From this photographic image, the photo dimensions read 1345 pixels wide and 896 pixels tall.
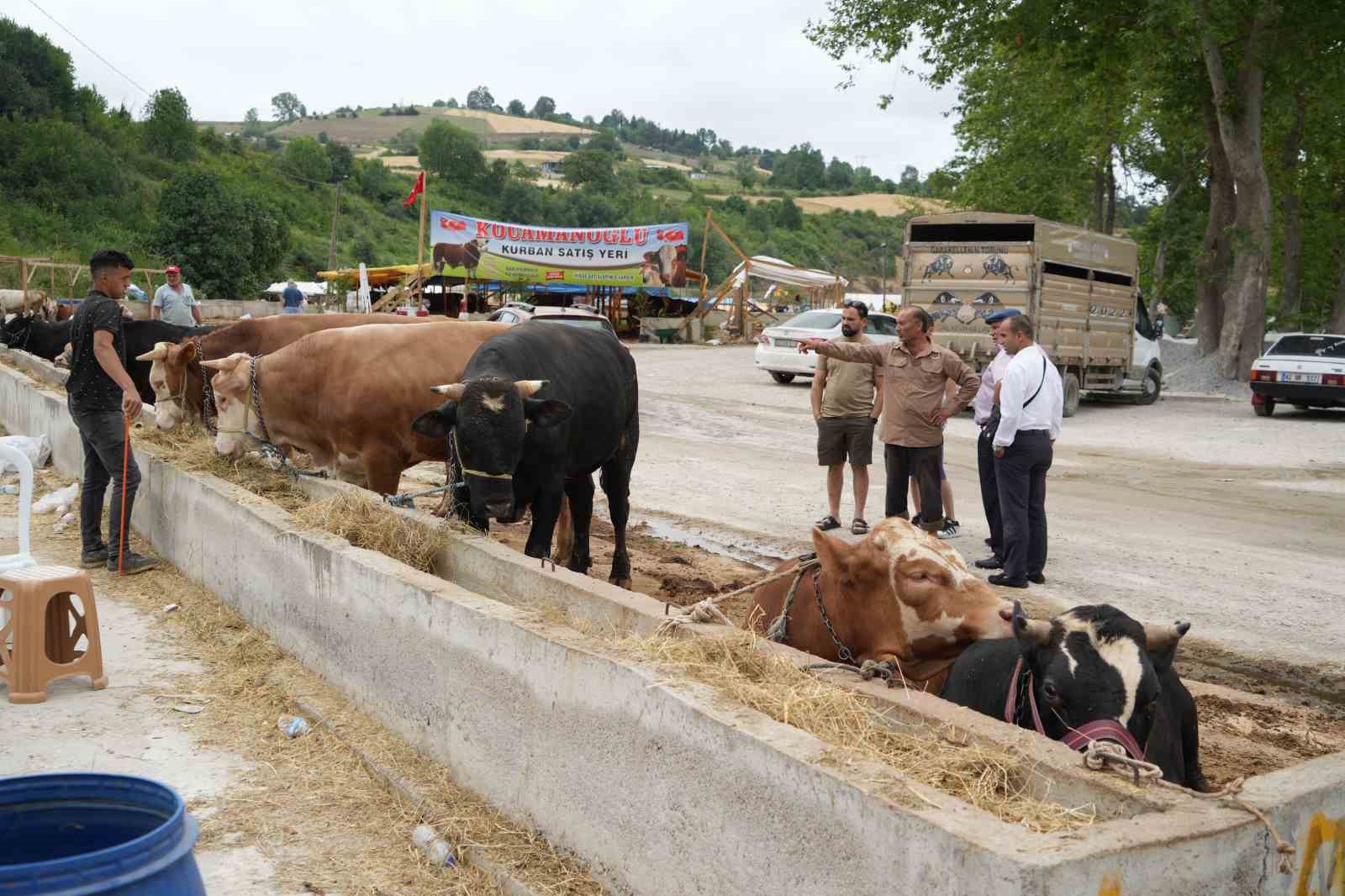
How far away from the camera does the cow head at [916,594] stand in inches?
185

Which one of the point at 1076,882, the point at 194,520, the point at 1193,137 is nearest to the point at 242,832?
the point at 1076,882

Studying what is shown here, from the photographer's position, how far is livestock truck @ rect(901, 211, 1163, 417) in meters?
18.4

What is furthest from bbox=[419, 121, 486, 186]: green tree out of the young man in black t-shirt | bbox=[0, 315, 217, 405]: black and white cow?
the young man in black t-shirt

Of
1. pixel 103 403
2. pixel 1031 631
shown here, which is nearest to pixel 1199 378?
pixel 103 403

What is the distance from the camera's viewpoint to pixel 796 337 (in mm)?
24062

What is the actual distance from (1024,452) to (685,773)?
5449 mm

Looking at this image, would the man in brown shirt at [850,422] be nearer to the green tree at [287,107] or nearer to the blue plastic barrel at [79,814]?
the blue plastic barrel at [79,814]

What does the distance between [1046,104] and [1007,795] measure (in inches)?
1174

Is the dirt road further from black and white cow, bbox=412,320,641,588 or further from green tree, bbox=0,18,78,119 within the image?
green tree, bbox=0,18,78,119

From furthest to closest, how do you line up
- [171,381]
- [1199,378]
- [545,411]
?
[1199,378] < [171,381] < [545,411]

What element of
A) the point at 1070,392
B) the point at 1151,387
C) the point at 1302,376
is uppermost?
the point at 1302,376

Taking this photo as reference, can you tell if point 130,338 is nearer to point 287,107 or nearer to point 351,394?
point 351,394

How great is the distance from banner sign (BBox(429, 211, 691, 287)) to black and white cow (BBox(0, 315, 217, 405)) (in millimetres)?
19023

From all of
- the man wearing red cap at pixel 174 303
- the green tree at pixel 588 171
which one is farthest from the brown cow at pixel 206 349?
the green tree at pixel 588 171
